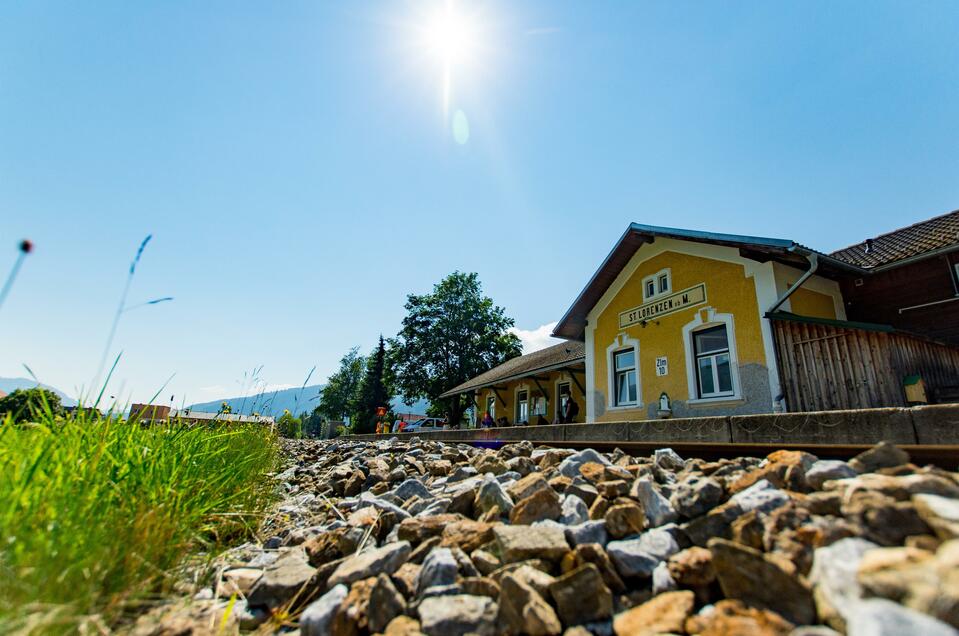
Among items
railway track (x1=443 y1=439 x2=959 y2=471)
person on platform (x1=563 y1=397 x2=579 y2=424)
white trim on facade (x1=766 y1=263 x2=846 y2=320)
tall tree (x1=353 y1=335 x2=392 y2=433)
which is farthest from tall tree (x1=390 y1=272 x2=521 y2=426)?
railway track (x1=443 y1=439 x2=959 y2=471)

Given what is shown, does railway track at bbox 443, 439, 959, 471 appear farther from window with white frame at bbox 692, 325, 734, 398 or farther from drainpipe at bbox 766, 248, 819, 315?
window with white frame at bbox 692, 325, 734, 398

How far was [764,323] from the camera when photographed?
26.7 feet

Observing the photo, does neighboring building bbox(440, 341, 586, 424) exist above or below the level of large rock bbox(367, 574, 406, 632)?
above

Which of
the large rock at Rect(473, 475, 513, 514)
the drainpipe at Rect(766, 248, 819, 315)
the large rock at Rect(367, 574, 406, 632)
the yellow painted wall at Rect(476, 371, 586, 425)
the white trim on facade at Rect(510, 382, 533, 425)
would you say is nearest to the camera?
the large rock at Rect(367, 574, 406, 632)

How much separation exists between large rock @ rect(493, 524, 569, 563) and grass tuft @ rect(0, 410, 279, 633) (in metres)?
1.29

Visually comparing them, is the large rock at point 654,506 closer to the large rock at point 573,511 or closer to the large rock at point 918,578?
the large rock at point 573,511

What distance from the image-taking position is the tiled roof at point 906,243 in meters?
9.43

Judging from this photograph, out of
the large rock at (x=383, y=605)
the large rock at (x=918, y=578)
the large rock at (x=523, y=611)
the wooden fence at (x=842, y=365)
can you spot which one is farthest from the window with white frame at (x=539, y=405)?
the large rock at (x=918, y=578)

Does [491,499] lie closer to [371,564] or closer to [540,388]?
[371,564]

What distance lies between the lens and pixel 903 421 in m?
2.33

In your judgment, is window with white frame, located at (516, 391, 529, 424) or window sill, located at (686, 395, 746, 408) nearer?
window sill, located at (686, 395, 746, 408)

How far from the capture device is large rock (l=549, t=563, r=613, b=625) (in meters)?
1.37

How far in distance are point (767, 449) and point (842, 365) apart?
6486mm

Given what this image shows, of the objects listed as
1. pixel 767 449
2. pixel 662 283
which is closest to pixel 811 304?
pixel 662 283
